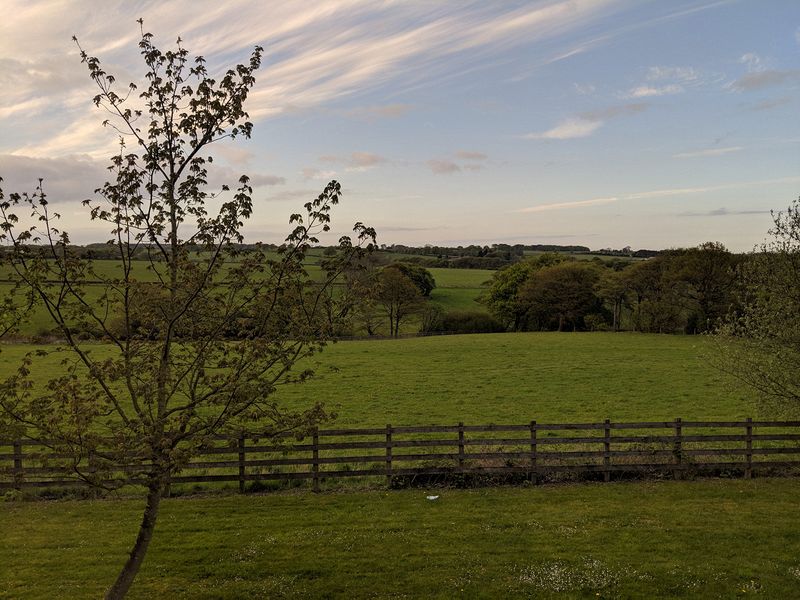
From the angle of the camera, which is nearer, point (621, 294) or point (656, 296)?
point (656, 296)

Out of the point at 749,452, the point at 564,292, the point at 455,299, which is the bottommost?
the point at 749,452

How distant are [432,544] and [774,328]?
37.8 feet

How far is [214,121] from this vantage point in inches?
329

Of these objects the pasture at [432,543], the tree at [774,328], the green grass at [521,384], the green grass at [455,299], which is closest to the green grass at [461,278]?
the green grass at [455,299]

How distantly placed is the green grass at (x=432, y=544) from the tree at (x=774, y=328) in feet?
9.06

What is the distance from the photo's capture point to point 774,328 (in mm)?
15758

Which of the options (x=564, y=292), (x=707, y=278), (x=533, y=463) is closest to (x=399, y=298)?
(x=564, y=292)

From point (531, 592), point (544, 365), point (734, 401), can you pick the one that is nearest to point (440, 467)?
point (531, 592)

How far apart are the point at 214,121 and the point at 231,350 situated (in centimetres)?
344

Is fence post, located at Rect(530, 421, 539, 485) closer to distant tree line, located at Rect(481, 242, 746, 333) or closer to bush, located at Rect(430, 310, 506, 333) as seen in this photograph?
distant tree line, located at Rect(481, 242, 746, 333)

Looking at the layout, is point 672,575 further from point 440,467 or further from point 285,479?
point 285,479

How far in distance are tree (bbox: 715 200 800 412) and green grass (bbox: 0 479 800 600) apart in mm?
2763

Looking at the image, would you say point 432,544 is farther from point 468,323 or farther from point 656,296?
point 468,323

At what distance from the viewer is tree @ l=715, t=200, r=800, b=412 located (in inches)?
607
